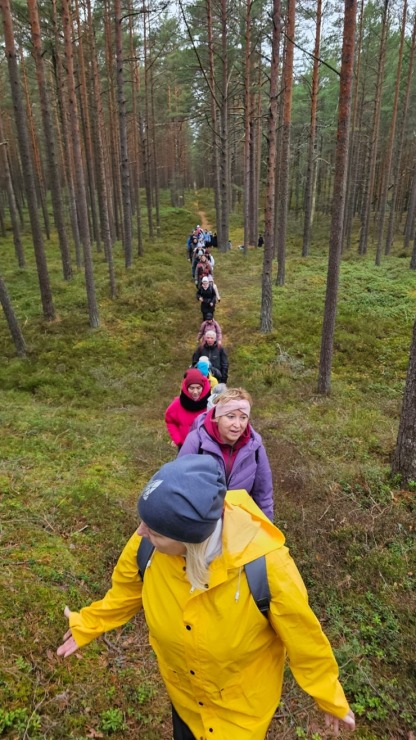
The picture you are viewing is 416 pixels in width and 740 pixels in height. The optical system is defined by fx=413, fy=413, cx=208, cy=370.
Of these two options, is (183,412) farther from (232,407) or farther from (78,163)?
(78,163)

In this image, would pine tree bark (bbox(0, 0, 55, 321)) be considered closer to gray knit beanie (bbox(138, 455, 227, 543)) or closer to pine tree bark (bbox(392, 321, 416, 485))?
pine tree bark (bbox(392, 321, 416, 485))

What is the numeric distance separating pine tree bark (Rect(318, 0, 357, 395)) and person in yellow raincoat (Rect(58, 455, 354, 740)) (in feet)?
26.5

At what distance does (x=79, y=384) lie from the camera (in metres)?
10.9

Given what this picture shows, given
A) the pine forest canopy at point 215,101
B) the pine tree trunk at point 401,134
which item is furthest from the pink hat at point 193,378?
the pine tree trunk at point 401,134

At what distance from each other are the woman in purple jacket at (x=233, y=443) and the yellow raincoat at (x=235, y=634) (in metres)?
1.13

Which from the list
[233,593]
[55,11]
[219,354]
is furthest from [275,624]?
[55,11]

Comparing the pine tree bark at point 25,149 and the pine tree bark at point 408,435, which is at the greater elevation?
the pine tree bark at point 25,149

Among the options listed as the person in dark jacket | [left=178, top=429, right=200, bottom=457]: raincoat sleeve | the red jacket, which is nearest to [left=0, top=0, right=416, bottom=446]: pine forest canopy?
the person in dark jacket

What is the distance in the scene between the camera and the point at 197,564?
177cm

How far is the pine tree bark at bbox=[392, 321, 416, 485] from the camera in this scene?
5418mm

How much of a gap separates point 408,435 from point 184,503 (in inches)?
193

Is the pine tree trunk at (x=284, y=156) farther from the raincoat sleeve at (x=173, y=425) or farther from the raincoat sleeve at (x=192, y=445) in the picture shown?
the raincoat sleeve at (x=192, y=445)

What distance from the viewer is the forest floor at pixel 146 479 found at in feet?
10.9

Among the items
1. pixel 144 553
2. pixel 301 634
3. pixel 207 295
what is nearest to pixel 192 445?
pixel 144 553
